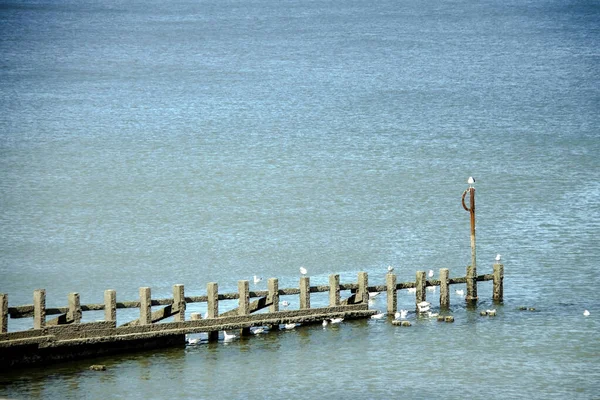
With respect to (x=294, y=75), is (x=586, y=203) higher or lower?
lower

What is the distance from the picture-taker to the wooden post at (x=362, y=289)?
3469 centimetres

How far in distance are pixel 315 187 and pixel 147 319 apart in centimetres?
3517

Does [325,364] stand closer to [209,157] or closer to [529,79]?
[209,157]

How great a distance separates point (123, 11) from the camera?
16325cm

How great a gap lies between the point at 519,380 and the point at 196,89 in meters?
73.2

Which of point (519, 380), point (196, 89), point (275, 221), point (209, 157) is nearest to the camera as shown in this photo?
point (519, 380)

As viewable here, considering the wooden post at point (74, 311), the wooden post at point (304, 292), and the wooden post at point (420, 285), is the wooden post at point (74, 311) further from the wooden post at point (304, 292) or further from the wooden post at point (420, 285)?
the wooden post at point (420, 285)

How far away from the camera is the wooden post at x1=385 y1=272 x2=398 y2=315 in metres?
35.5

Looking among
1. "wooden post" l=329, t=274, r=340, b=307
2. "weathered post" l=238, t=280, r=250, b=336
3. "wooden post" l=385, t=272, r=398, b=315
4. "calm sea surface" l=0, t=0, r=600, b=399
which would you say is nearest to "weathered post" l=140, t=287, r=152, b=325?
"calm sea surface" l=0, t=0, r=600, b=399

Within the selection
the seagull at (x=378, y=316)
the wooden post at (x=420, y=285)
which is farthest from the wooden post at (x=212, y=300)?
the wooden post at (x=420, y=285)

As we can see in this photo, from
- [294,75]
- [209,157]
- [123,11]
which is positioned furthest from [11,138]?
[123,11]

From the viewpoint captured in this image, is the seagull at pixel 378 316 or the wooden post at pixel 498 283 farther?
the wooden post at pixel 498 283

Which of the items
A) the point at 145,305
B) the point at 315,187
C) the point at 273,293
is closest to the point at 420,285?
the point at 273,293

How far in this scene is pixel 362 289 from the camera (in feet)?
114
